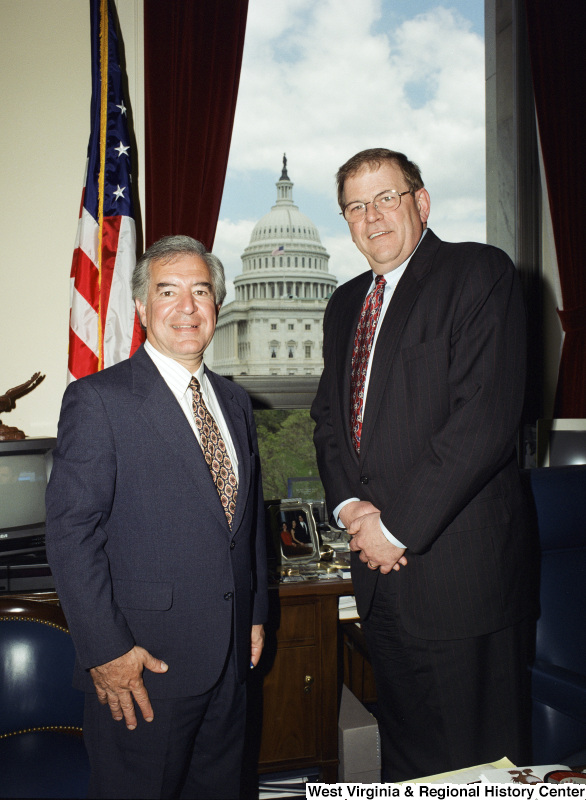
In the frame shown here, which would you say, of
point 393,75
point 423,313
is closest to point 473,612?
point 423,313

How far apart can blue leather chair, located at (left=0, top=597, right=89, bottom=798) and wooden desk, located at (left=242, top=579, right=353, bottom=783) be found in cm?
71

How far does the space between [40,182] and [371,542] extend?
7.03 feet

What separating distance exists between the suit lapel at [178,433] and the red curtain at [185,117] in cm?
141

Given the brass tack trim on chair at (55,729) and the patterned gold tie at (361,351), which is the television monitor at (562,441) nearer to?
A: the patterned gold tie at (361,351)

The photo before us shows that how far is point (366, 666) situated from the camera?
2553 mm

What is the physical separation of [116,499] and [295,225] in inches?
84.2

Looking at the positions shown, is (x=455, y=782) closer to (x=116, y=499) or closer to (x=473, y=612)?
(x=473, y=612)

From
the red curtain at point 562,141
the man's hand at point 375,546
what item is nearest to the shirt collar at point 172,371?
the man's hand at point 375,546

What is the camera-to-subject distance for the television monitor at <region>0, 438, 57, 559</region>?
77.3 inches

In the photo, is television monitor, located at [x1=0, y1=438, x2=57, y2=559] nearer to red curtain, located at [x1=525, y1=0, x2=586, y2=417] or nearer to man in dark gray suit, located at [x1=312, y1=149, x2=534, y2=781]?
man in dark gray suit, located at [x1=312, y1=149, x2=534, y2=781]

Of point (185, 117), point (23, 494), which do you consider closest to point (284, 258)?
point (185, 117)

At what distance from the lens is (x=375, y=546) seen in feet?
4.49

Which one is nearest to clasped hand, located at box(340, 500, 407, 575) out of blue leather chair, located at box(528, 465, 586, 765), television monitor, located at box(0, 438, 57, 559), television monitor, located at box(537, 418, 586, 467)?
blue leather chair, located at box(528, 465, 586, 765)

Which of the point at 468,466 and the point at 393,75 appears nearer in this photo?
the point at 468,466
